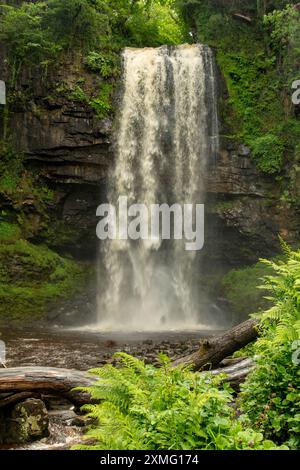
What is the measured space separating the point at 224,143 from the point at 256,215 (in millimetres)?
3779

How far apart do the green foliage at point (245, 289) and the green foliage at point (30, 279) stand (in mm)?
6793

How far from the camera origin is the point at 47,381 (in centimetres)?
677

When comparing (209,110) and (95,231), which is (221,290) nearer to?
(95,231)

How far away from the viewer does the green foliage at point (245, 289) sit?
19.2m

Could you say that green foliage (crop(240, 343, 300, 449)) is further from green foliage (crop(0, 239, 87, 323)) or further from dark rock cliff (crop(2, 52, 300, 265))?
dark rock cliff (crop(2, 52, 300, 265))

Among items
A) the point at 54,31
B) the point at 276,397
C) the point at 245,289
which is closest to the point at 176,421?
the point at 276,397

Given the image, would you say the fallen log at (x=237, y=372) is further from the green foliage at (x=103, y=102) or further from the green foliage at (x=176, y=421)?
the green foliage at (x=103, y=102)

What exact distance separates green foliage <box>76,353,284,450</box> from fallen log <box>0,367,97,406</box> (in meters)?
2.44

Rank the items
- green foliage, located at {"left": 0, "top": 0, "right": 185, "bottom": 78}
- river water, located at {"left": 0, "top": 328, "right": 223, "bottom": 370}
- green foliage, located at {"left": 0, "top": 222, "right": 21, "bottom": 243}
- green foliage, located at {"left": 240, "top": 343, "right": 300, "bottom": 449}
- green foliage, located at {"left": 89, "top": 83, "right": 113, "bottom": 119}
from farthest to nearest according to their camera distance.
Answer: green foliage, located at {"left": 89, "top": 83, "right": 113, "bottom": 119} → green foliage, located at {"left": 0, "top": 0, "right": 185, "bottom": 78} → green foliage, located at {"left": 0, "top": 222, "right": 21, "bottom": 243} → river water, located at {"left": 0, "top": 328, "right": 223, "bottom": 370} → green foliage, located at {"left": 240, "top": 343, "right": 300, "bottom": 449}

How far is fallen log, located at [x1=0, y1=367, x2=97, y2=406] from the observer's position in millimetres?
6484

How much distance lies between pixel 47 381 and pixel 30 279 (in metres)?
13.9

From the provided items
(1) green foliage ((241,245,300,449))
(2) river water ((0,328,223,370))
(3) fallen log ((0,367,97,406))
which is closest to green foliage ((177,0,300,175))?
(2) river water ((0,328,223,370))

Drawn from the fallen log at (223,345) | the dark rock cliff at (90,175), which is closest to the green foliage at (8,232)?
the dark rock cliff at (90,175)

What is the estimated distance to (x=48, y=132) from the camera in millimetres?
21125
